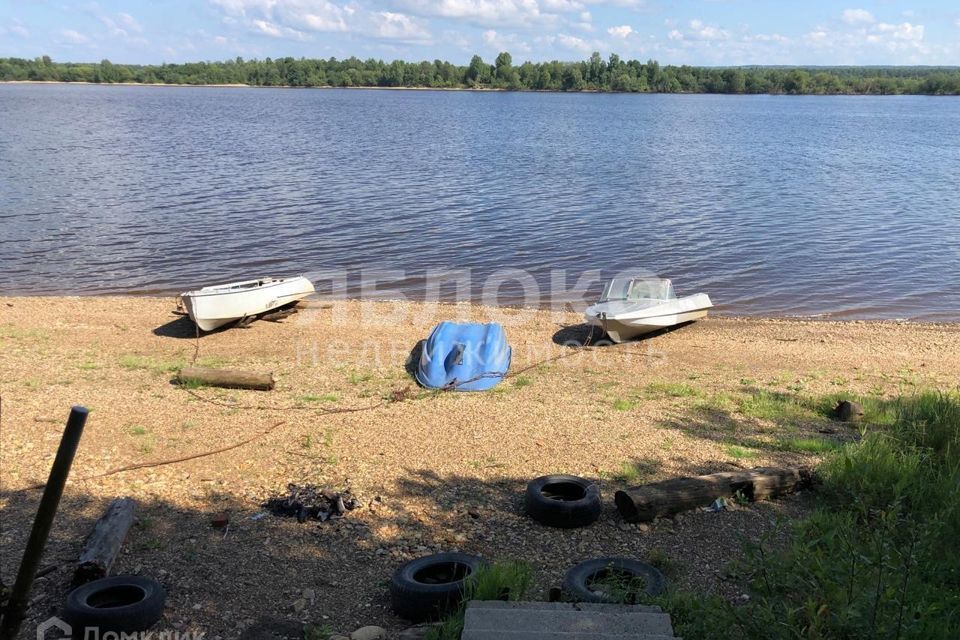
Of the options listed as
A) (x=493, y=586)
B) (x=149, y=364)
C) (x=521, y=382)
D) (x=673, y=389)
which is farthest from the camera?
(x=149, y=364)

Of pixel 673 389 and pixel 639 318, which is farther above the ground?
pixel 639 318

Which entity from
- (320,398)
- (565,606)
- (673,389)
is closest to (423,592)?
(565,606)

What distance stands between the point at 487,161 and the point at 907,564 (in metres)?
41.8

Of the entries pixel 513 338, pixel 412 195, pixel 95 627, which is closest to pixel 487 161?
pixel 412 195

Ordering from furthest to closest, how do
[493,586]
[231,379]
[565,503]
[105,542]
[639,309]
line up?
[639,309]
[231,379]
[565,503]
[105,542]
[493,586]

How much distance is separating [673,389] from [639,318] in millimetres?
2743

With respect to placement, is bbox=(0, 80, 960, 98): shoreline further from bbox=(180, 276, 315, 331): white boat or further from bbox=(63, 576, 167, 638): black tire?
bbox=(63, 576, 167, 638): black tire

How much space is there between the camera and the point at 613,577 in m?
5.83

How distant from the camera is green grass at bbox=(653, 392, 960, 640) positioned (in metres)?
4.48

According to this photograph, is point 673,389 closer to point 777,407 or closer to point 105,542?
point 777,407

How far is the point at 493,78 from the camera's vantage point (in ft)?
592

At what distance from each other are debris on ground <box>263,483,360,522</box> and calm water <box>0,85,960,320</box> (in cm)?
1238

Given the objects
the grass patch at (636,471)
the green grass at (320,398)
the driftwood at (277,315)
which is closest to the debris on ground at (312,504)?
the grass patch at (636,471)

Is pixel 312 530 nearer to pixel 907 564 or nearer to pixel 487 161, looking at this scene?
pixel 907 564
